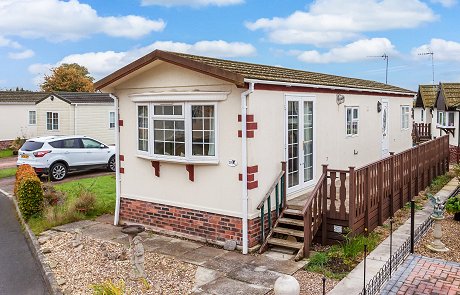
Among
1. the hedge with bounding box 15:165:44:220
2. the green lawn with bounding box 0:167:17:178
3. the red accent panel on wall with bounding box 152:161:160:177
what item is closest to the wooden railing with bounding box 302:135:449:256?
the red accent panel on wall with bounding box 152:161:160:177

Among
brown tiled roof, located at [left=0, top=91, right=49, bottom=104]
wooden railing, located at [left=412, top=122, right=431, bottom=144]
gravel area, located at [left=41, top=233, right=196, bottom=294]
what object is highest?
brown tiled roof, located at [left=0, top=91, right=49, bottom=104]

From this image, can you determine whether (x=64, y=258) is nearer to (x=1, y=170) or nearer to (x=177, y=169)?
(x=177, y=169)

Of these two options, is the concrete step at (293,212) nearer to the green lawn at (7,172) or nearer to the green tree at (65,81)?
the green lawn at (7,172)

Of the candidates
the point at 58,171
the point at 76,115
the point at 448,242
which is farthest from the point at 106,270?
the point at 76,115

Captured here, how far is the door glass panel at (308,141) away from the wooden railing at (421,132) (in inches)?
650

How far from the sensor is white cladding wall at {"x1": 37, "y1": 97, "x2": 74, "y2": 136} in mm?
25453

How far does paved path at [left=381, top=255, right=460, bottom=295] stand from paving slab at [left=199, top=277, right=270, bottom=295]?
69.2 inches

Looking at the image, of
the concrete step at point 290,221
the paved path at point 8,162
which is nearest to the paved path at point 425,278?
the concrete step at point 290,221

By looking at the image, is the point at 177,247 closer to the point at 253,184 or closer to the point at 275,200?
the point at 253,184

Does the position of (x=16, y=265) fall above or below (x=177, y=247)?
below

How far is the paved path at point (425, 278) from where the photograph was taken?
603 centimetres

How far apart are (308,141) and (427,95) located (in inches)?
1058

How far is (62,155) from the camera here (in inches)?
672

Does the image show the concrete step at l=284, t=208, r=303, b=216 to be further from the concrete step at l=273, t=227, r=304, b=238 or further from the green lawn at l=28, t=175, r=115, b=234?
the green lawn at l=28, t=175, r=115, b=234
